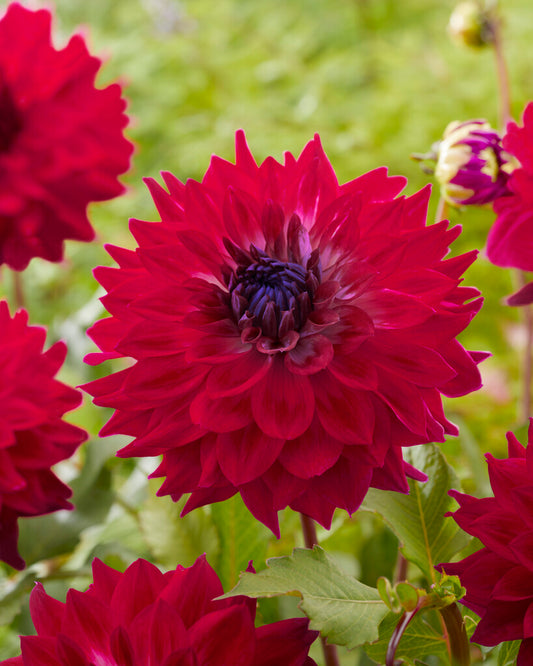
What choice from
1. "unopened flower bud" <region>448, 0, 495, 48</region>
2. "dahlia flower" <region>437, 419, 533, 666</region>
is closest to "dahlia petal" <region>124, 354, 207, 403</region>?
"dahlia flower" <region>437, 419, 533, 666</region>

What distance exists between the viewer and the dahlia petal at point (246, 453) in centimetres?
27

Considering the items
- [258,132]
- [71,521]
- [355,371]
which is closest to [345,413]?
[355,371]

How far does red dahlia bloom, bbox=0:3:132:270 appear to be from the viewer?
1.36 ft

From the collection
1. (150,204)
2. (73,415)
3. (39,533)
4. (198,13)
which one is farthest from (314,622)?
(198,13)

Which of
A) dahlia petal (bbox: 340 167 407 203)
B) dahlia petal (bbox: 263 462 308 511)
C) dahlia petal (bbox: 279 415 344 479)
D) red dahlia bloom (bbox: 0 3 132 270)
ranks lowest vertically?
dahlia petal (bbox: 263 462 308 511)

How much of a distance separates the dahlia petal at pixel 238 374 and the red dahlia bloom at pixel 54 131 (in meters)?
0.15

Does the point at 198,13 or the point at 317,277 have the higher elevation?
the point at 198,13

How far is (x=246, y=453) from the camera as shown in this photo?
0.90 feet

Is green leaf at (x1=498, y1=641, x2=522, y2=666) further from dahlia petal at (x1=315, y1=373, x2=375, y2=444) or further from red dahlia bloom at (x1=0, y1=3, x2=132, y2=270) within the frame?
red dahlia bloom at (x1=0, y1=3, x2=132, y2=270)

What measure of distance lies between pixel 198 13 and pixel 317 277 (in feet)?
4.26

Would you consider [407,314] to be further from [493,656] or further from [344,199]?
[493,656]

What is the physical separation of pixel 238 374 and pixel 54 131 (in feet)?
0.68

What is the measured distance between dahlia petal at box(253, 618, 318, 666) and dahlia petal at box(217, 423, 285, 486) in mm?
52

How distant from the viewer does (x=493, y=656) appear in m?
0.36
